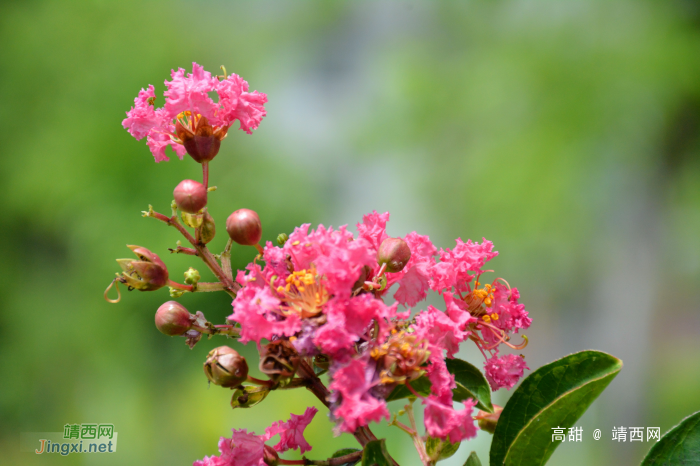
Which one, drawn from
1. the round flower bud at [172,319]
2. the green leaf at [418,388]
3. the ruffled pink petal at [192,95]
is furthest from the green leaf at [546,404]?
the ruffled pink petal at [192,95]

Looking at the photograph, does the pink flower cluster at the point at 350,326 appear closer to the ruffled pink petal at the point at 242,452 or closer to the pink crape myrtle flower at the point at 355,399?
the pink crape myrtle flower at the point at 355,399

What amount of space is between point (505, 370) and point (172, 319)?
416 mm

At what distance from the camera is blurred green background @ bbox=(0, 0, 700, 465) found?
349cm

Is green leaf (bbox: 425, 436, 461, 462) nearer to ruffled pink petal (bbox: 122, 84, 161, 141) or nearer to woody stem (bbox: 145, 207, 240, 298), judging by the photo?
woody stem (bbox: 145, 207, 240, 298)

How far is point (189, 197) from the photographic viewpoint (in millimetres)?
540

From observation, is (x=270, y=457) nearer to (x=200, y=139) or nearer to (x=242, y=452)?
(x=242, y=452)

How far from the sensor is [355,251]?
18.5 inches

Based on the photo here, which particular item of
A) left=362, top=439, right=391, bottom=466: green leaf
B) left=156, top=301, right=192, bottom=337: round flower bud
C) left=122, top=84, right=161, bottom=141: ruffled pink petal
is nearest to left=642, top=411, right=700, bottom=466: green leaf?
left=362, top=439, right=391, bottom=466: green leaf

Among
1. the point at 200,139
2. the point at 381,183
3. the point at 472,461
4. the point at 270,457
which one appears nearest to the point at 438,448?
the point at 472,461

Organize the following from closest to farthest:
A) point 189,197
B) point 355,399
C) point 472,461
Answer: point 355,399 → point 189,197 → point 472,461

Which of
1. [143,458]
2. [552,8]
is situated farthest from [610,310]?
[143,458]

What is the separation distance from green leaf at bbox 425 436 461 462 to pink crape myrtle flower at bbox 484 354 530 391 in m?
0.09

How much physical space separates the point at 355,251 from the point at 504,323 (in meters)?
0.29

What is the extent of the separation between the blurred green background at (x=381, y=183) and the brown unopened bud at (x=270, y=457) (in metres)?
2.88
